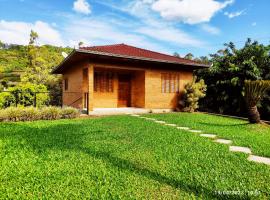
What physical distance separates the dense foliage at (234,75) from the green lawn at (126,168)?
318 inches

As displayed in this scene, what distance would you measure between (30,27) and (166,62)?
84.0ft

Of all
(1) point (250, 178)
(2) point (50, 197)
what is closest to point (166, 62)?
(1) point (250, 178)

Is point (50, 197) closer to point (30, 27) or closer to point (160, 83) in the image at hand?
point (160, 83)

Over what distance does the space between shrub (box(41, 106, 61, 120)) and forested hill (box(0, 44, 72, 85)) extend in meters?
19.8

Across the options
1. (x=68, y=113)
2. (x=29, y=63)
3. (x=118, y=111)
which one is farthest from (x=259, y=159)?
(x=29, y=63)

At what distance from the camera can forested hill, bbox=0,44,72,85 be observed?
90.5 ft

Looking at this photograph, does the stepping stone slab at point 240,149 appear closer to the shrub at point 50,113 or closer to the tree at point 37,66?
the shrub at point 50,113

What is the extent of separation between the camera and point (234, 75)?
45.0 ft

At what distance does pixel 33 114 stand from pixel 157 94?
702 centimetres

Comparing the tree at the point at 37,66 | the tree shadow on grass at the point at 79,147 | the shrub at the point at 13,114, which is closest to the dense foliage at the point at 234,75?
the tree shadow on grass at the point at 79,147

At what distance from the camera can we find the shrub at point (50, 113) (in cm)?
928

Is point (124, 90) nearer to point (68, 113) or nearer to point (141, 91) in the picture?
point (141, 91)

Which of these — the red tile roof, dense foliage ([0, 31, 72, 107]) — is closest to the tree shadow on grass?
the red tile roof

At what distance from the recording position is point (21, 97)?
42.9ft
